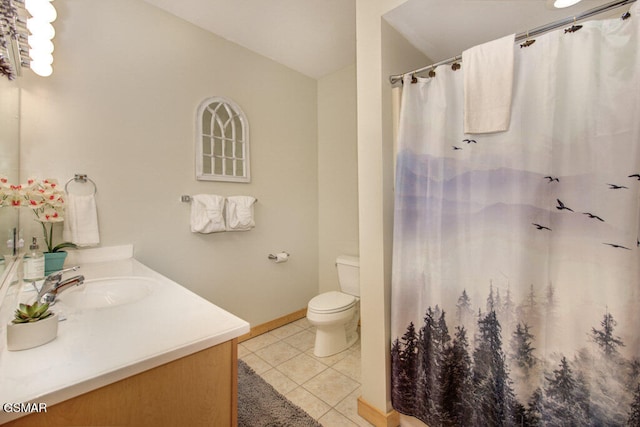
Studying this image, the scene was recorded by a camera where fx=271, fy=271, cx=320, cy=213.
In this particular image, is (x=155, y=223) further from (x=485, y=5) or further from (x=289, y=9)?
(x=485, y=5)

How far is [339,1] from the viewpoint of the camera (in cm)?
184

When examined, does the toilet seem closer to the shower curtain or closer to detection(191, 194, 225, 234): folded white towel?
the shower curtain

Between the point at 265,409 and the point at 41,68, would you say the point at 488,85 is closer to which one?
the point at 265,409

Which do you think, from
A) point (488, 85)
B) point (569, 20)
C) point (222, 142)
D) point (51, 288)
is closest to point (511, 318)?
point (488, 85)

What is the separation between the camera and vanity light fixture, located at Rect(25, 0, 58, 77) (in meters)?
1.24

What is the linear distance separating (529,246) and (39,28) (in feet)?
7.94

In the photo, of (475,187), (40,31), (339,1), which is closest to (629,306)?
(475,187)

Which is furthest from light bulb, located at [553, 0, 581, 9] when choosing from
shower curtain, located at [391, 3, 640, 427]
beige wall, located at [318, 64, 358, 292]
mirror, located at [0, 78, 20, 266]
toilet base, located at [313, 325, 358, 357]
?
mirror, located at [0, 78, 20, 266]

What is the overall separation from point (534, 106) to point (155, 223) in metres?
2.22

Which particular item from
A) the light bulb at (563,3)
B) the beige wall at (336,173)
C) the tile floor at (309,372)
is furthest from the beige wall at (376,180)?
the beige wall at (336,173)

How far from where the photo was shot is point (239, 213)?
226cm

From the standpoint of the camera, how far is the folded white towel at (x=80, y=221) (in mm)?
1548

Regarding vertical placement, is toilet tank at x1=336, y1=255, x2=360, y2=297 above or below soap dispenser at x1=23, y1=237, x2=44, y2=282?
below

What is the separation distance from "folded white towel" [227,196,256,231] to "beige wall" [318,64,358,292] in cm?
88
